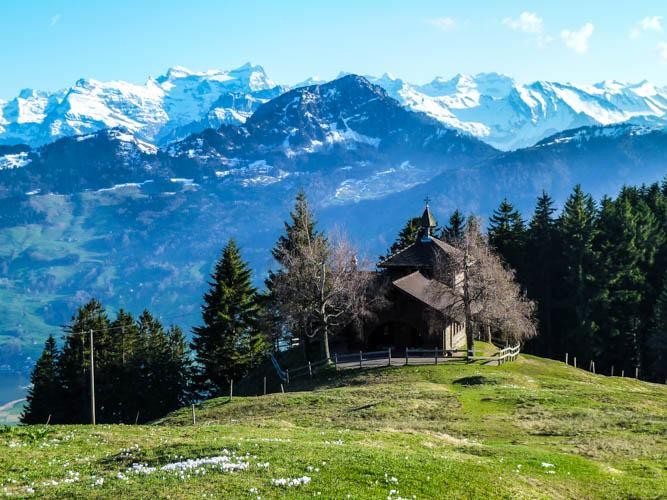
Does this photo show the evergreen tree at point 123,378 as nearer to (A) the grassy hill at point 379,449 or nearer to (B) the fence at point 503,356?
(A) the grassy hill at point 379,449

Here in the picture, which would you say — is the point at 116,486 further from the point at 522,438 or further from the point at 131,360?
the point at 131,360

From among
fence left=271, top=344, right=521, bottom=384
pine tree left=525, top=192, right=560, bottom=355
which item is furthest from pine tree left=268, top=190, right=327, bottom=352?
pine tree left=525, top=192, right=560, bottom=355

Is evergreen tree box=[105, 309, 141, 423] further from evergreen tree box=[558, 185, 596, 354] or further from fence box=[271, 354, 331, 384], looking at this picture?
evergreen tree box=[558, 185, 596, 354]

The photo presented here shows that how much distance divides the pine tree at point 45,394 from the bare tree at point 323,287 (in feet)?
118

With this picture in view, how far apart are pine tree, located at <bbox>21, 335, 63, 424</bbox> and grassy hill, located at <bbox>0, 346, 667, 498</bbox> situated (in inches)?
1643

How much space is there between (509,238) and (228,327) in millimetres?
44890

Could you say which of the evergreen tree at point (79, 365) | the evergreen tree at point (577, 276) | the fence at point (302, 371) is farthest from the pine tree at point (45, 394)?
the evergreen tree at point (577, 276)

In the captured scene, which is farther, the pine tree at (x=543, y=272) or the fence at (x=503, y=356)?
the pine tree at (x=543, y=272)

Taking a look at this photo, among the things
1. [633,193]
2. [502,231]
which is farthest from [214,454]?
[633,193]

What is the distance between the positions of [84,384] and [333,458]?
6587 cm

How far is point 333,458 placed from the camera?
23656 mm

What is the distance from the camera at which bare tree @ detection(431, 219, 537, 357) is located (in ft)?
206

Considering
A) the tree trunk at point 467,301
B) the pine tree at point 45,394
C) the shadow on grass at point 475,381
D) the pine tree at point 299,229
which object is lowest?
the pine tree at point 45,394

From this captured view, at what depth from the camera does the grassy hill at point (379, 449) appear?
68.3ft
